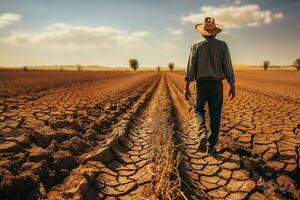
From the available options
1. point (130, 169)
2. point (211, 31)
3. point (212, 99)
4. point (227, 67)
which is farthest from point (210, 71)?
point (130, 169)

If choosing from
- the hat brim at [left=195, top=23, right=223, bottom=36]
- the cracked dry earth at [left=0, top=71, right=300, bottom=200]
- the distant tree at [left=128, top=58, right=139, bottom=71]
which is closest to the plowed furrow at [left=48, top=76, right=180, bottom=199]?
the cracked dry earth at [left=0, top=71, right=300, bottom=200]

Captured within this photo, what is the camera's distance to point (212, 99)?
369 cm

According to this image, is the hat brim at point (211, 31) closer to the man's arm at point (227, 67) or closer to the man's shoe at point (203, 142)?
the man's arm at point (227, 67)

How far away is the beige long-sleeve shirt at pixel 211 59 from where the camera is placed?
11.7 ft

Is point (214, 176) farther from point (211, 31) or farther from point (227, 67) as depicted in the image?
point (211, 31)

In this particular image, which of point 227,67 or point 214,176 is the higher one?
point 227,67

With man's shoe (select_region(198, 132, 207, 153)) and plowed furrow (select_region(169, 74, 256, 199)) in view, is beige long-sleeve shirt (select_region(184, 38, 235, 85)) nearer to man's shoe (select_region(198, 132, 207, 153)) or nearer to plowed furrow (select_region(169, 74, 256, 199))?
man's shoe (select_region(198, 132, 207, 153))

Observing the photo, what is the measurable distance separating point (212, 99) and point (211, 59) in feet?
1.88

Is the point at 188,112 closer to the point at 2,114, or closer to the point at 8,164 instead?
the point at 2,114

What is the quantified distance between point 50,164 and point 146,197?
1384 millimetres

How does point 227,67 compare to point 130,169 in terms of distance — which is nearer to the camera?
point 130,169

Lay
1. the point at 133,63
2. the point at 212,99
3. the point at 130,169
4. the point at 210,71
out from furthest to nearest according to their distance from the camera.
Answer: the point at 133,63
the point at 212,99
the point at 210,71
the point at 130,169

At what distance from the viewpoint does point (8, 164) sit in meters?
2.78

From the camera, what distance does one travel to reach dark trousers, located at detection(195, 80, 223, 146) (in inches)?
142
